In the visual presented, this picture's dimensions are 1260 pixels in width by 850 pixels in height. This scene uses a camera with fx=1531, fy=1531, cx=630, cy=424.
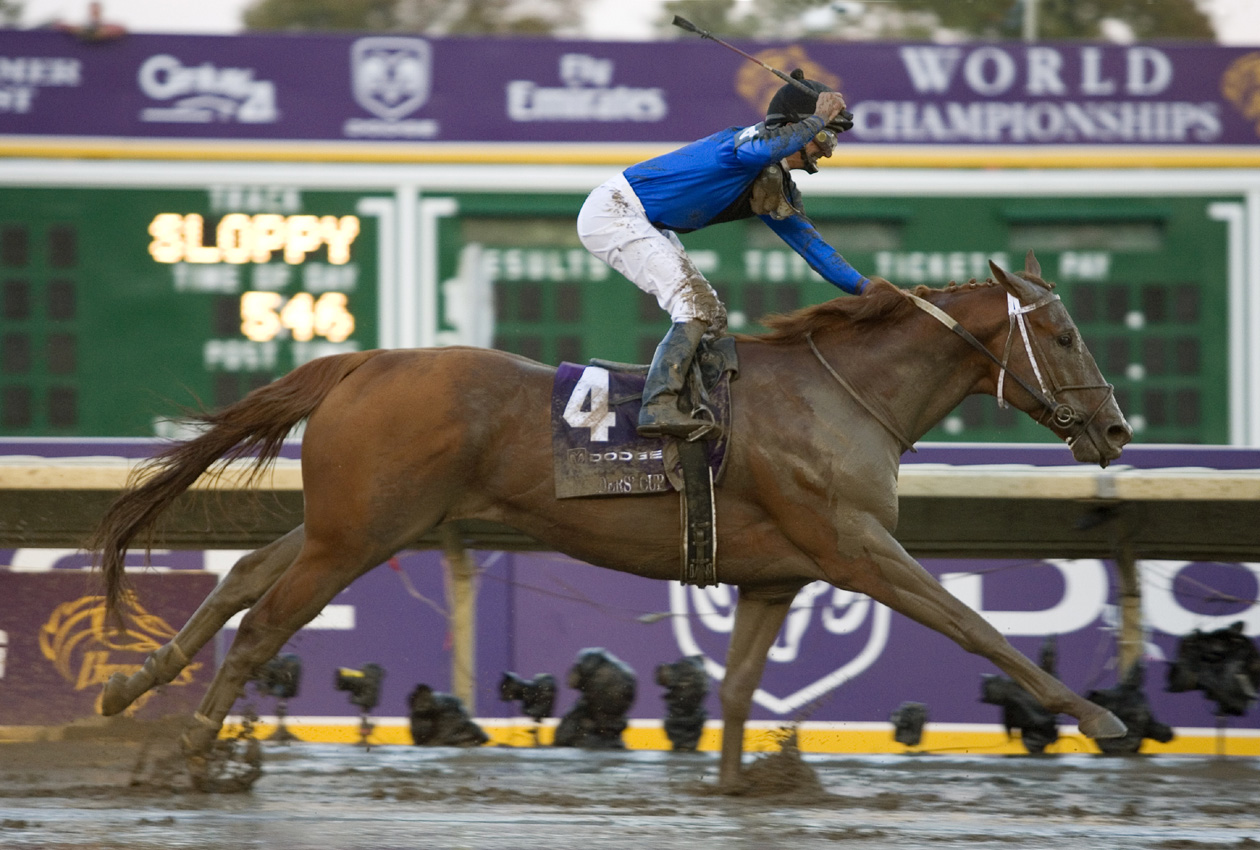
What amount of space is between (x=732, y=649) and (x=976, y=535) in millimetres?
1888

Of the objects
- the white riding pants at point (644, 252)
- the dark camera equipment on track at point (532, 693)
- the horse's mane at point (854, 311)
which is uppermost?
the white riding pants at point (644, 252)

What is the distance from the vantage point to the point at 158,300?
9.61m

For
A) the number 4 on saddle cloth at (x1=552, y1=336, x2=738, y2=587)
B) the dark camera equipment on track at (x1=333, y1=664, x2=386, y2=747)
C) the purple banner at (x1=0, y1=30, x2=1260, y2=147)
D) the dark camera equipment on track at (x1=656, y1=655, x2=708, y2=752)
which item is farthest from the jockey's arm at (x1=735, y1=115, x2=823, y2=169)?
the purple banner at (x1=0, y1=30, x2=1260, y2=147)

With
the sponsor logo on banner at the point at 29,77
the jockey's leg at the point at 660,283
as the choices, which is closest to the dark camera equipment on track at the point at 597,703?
the jockey's leg at the point at 660,283

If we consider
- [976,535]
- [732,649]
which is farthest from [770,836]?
[976,535]

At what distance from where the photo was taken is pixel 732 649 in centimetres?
528

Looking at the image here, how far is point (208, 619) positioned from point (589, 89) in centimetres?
556

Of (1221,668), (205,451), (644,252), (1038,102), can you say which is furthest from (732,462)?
(1038,102)

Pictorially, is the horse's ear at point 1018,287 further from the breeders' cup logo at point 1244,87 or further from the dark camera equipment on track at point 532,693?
the breeders' cup logo at point 1244,87

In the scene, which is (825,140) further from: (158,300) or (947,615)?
(158,300)

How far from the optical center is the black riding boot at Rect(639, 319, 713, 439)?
4.84 metres

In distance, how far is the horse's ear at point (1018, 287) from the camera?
5.07 meters

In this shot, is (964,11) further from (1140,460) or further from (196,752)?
(196,752)

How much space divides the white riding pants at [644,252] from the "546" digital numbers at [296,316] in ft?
15.4
